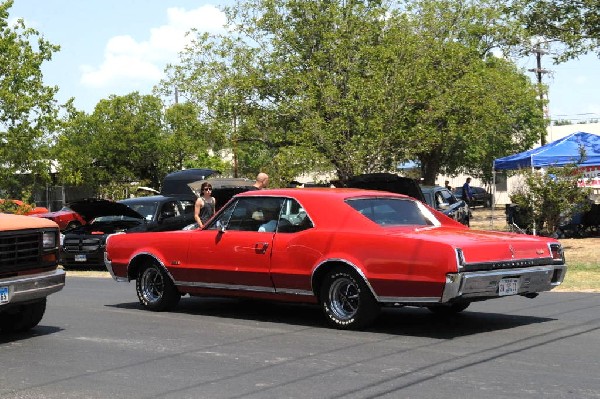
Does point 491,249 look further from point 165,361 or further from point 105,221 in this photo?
point 105,221

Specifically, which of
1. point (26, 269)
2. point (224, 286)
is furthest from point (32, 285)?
point (224, 286)

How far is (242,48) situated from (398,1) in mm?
5725

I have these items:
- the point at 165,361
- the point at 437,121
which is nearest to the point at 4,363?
the point at 165,361

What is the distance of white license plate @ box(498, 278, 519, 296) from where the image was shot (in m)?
9.23

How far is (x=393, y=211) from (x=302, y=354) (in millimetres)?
2533

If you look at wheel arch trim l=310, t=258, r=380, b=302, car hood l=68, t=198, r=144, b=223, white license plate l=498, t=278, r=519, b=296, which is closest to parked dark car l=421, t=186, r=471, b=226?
car hood l=68, t=198, r=144, b=223

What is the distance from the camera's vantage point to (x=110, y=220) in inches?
824

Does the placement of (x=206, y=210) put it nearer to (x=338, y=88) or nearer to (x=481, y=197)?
(x=338, y=88)

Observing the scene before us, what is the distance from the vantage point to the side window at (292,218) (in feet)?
33.7

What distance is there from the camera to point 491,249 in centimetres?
920

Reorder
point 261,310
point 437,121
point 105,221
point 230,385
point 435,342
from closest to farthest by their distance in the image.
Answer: point 230,385 < point 435,342 < point 261,310 < point 105,221 < point 437,121

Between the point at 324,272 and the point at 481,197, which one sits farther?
the point at 481,197

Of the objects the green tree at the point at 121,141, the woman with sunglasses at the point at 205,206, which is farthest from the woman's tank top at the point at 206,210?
the green tree at the point at 121,141

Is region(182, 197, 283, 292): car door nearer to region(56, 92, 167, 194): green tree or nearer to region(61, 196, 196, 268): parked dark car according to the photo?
region(61, 196, 196, 268): parked dark car
